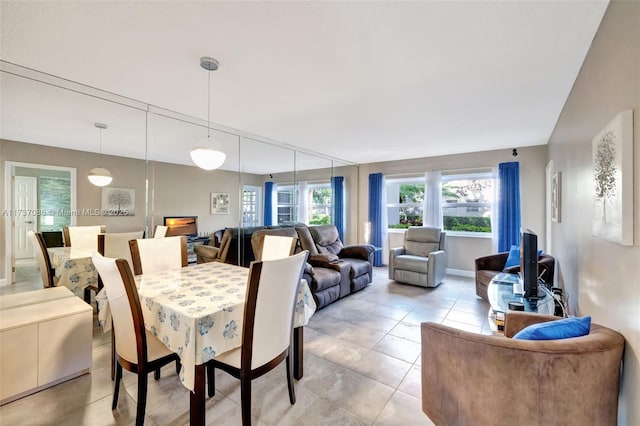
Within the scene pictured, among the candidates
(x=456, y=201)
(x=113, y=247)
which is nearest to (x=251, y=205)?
(x=113, y=247)

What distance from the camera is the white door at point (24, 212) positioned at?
2238 millimetres

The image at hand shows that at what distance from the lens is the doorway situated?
7.31 ft

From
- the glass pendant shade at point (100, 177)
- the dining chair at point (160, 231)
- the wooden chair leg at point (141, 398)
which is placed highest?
the glass pendant shade at point (100, 177)

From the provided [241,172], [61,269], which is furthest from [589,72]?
[61,269]

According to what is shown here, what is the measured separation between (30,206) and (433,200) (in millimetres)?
5692

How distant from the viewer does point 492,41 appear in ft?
5.68

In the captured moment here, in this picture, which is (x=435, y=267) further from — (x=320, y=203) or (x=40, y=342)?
(x=40, y=342)

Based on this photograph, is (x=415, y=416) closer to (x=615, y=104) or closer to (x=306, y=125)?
(x=615, y=104)

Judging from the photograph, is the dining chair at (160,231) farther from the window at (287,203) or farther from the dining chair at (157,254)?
the window at (287,203)

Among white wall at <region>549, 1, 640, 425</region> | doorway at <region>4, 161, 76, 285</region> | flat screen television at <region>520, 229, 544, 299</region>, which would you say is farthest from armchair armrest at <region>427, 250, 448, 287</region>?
doorway at <region>4, 161, 76, 285</region>

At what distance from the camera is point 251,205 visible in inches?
162

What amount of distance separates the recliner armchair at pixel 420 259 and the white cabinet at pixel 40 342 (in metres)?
4.04

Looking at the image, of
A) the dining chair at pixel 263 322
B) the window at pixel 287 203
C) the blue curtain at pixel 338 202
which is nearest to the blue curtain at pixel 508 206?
the blue curtain at pixel 338 202

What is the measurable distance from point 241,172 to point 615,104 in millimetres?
3744
